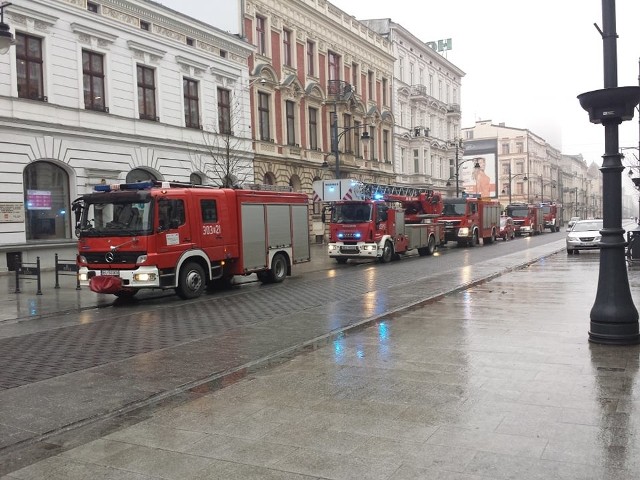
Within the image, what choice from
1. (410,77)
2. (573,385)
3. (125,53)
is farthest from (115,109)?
(410,77)

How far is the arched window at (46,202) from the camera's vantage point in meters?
22.0

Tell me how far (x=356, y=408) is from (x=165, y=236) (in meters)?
9.59

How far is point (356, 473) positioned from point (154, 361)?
176 inches

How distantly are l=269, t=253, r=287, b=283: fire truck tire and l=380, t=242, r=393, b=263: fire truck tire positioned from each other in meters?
7.31

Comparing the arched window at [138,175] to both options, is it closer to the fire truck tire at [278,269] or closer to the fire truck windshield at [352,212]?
the fire truck windshield at [352,212]

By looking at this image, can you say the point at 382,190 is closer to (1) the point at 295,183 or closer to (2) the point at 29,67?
(1) the point at 295,183

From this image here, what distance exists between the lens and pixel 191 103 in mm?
30016

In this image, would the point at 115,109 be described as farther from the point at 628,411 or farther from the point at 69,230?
the point at 628,411

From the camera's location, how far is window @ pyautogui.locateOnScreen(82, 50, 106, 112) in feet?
79.0

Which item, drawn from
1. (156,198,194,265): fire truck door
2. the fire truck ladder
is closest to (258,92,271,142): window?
the fire truck ladder

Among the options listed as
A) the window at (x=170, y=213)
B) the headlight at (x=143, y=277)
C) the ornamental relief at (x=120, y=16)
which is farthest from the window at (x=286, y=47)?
the headlight at (x=143, y=277)

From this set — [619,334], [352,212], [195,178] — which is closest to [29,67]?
[195,178]

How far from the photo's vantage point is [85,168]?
77.9 ft

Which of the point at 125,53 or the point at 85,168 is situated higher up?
the point at 125,53
